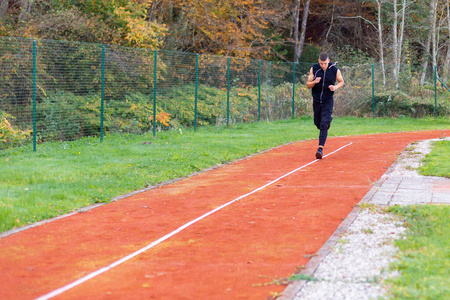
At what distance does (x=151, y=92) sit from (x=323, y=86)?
325 inches

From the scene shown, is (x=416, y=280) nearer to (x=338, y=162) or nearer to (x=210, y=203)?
(x=210, y=203)

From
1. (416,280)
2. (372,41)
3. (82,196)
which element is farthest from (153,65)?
(372,41)

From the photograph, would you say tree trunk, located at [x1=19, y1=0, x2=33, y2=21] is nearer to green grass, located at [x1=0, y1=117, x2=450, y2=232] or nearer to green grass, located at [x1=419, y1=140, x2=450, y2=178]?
green grass, located at [x1=0, y1=117, x2=450, y2=232]

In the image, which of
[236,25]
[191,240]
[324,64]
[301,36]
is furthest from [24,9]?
[301,36]

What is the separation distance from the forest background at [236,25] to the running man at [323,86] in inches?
416

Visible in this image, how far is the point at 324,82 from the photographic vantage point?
13.0 m

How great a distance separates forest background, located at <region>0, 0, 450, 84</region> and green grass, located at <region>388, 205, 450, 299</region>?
1618 cm

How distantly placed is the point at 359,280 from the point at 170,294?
168cm

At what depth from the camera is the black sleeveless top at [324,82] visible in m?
12.9

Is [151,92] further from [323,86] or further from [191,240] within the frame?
[191,240]

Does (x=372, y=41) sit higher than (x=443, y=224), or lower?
higher

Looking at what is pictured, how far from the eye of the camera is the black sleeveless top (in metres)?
12.9

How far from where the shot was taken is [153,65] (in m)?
19.0

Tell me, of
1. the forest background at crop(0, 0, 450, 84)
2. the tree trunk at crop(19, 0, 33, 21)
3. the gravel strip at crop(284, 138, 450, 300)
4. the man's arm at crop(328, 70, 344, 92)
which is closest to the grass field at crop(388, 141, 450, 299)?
the gravel strip at crop(284, 138, 450, 300)
